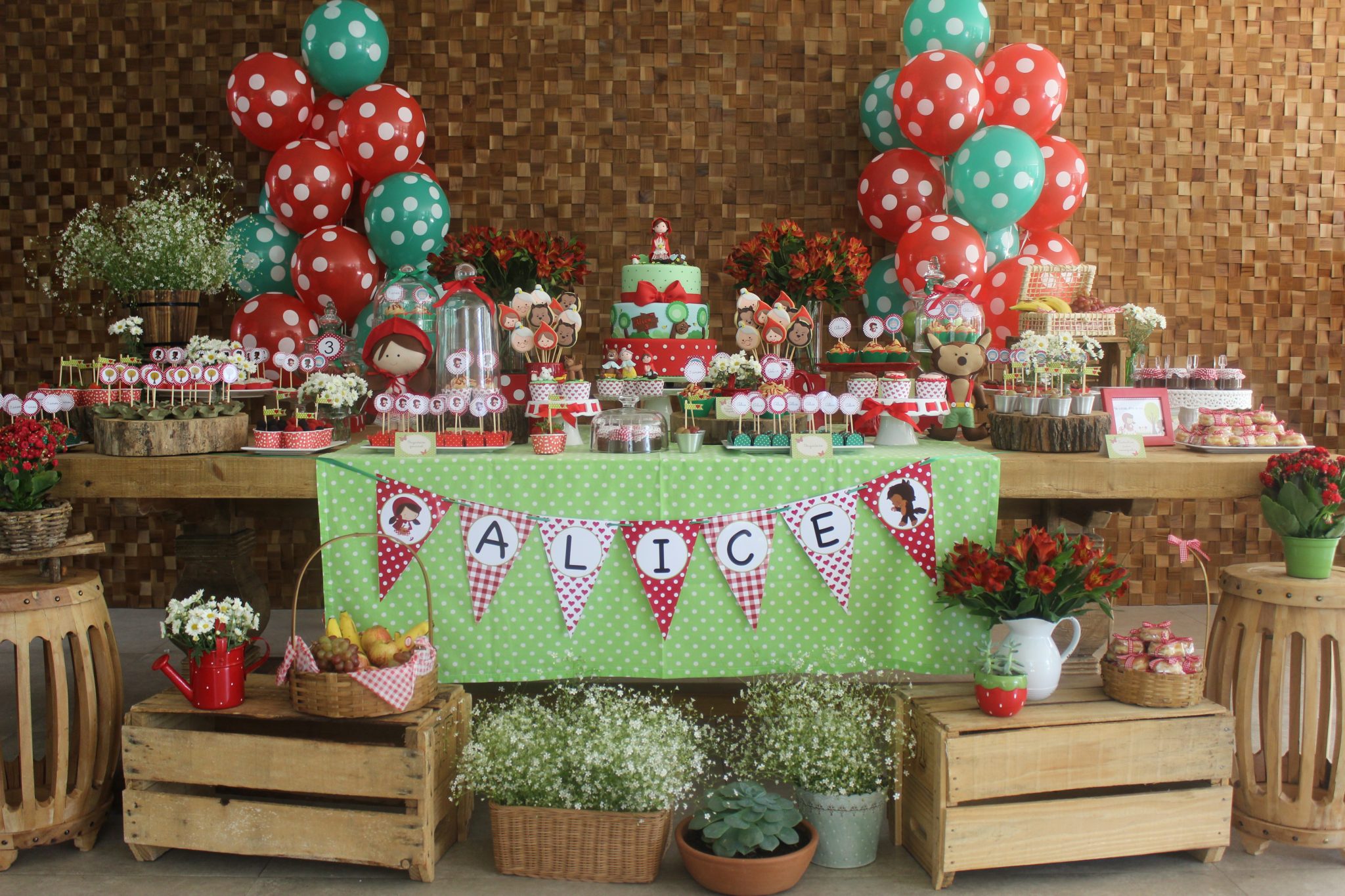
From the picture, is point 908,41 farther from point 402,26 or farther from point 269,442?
point 269,442

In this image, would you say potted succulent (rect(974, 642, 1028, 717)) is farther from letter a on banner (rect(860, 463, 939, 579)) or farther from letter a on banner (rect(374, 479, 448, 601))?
letter a on banner (rect(374, 479, 448, 601))

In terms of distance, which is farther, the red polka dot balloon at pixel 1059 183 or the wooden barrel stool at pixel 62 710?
the red polka dot balloon at pixel 1059 183

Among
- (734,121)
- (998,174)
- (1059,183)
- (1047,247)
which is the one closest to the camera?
(998,174)

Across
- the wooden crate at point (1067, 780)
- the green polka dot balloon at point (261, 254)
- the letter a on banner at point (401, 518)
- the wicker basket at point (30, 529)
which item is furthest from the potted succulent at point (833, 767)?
the green polka dot balloon at point (261, 254)

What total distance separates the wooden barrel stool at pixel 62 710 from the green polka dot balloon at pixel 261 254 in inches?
83.0

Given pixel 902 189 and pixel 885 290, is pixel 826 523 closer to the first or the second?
pixel 885 290

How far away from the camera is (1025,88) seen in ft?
14.6

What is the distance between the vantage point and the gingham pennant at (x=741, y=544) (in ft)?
9.73

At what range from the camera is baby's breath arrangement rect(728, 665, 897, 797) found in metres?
2.66

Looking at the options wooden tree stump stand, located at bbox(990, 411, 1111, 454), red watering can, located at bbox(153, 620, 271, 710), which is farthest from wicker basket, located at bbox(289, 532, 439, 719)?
wooden tree stump stand, located at bbox(990, 411, 1111, 454)

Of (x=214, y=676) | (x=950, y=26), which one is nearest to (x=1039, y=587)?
(x=214, y=676)

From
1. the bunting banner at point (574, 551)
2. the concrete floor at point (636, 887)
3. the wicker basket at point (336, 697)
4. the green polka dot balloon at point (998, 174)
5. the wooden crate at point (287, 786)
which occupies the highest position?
the green polka dot balloon at point (998, 174)

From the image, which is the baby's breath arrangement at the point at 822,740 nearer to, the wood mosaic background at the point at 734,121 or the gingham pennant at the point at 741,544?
the gingham pennant at the point at 741,544

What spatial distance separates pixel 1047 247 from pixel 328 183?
3002 mm
